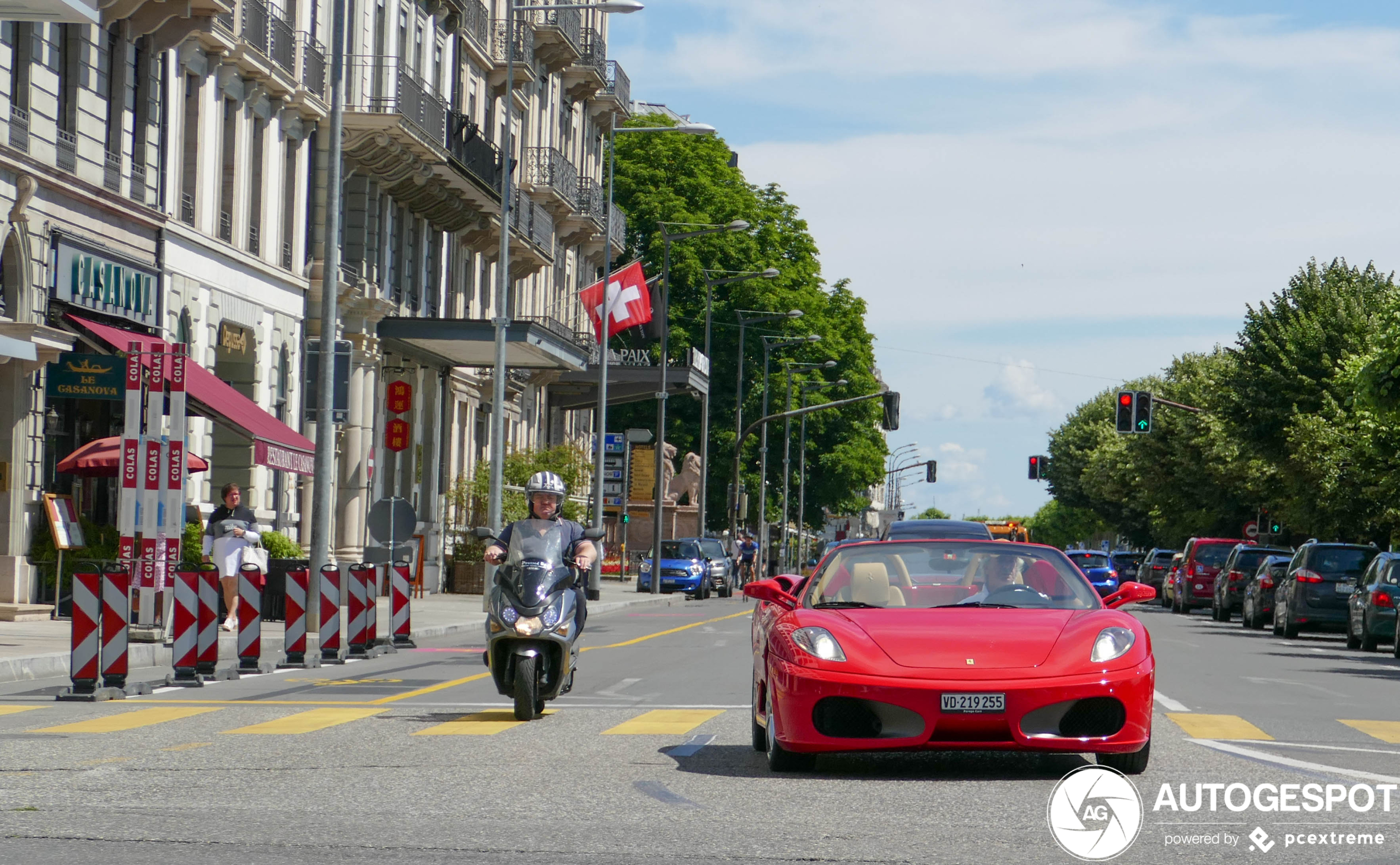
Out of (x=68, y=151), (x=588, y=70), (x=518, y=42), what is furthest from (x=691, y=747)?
(x=588, y=70)

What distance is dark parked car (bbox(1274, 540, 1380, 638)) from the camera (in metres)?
34.3

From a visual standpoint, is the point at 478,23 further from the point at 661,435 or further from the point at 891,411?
the point at 891,411

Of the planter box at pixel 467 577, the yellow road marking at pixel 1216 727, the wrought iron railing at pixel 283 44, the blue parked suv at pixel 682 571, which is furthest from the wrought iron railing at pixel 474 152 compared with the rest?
the yellow road marking at pixel 1216 727

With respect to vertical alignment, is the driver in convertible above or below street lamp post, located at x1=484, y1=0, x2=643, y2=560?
below

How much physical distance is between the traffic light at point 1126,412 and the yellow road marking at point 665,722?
3435 cm

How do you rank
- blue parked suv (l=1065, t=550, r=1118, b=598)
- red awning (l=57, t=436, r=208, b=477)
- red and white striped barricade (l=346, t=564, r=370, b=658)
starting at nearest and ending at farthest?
red and white striped barricade (l=346, t=564, r=370, b=658), red awning (l=57, t=436, r=208, b=477), blue parked suv (l=1065, t=550, r=1118, b=598)

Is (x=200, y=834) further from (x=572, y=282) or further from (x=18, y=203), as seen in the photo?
(x=572, y=282)

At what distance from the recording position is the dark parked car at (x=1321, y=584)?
3431 centimetres

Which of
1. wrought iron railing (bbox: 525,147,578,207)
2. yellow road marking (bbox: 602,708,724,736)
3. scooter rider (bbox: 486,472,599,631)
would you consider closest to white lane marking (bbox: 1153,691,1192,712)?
yellow road marking (bbox: 602,708,724,736)

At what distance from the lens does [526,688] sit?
45.2ft

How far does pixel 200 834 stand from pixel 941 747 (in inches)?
144

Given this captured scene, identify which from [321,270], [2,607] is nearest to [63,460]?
[2,607]

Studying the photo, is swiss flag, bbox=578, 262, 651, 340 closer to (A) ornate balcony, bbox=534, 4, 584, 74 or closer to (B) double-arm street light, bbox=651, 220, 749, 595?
(B) double-arm street light, bbox=651, 220, 749, 595

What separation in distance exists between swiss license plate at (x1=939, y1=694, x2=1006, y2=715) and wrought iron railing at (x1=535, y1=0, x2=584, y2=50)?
4369 centimetres
